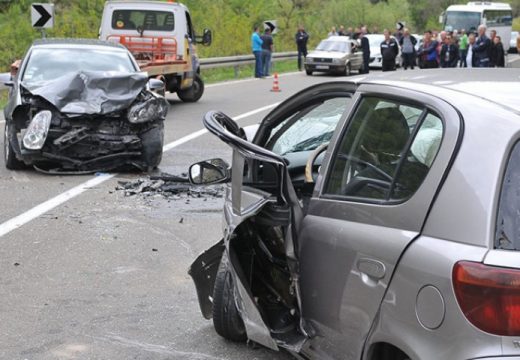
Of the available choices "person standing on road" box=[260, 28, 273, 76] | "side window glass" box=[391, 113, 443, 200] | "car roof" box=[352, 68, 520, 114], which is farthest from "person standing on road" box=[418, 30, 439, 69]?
"side window glass" box=[391, 113, 443, 200]

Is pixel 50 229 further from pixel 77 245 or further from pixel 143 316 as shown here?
pixel 143 316

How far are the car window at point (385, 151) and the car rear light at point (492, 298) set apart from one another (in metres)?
0.57

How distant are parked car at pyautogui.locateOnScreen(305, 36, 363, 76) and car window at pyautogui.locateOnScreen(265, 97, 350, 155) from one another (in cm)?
2652

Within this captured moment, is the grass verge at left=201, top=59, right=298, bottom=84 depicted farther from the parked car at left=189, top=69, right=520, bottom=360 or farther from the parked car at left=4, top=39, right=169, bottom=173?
the parked car at left=189, top=69, right=520, bottom=360

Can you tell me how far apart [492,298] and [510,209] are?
0.32 meters

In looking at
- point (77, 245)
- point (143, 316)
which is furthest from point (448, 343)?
point (77, 245)

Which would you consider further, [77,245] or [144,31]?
[144,31]

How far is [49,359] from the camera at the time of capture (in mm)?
4824

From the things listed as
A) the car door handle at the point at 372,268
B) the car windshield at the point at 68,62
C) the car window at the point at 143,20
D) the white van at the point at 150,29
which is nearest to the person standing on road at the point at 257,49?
the white van at the point at 150,29

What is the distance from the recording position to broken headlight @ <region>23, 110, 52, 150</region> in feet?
33.2

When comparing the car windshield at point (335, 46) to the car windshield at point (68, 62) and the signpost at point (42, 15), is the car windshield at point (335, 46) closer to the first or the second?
the signpost at point (42, 15)

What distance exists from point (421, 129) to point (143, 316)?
2.81m

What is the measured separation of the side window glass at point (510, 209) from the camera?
9.25 ft

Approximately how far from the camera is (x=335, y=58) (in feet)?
103
